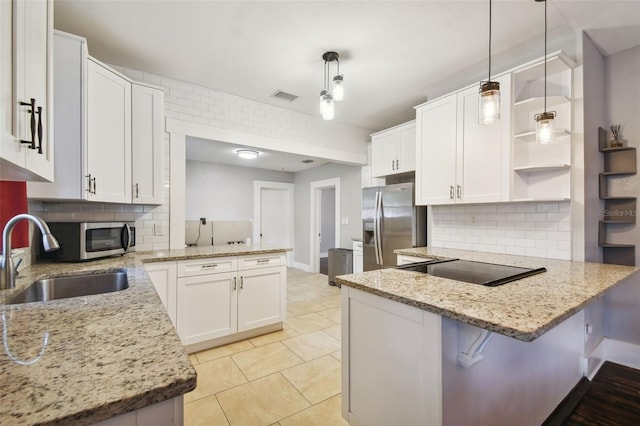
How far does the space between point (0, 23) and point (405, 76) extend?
290 centimetres

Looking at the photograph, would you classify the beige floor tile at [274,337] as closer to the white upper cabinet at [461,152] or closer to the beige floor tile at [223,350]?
the beige floor tile at [223,350]

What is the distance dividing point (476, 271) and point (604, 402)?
51.4 inches

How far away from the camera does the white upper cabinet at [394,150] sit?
3.58m

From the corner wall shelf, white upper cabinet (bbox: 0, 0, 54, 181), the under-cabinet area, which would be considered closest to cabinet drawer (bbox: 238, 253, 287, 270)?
the under-cabinet area

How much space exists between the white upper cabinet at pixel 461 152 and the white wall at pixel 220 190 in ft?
14.2

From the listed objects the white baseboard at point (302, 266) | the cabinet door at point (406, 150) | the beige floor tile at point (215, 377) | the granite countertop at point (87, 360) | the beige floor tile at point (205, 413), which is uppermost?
the cabinet door at point (406, 150)

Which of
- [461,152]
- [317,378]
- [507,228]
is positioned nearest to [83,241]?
[317,378]

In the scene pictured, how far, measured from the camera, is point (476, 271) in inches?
73.2

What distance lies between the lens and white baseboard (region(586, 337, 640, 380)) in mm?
2364

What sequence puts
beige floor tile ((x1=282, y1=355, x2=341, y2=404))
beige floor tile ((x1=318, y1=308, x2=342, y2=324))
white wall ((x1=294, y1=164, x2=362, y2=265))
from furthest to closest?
white wall ((x1=294, y1=164, x2=362, y2=265)) → beige floor tile ((x1=318, y1=308, x2=342, y2=324)) → beige floor tile ((x1=282, y1=355, x2=341, y2=404))

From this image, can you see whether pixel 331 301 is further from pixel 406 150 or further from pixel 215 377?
pixel 406 150

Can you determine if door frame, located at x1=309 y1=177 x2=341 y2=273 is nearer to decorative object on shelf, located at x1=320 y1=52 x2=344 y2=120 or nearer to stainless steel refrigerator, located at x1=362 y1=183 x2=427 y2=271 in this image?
Answer: stainless steel refrigerator, located at x1=362 y1=183 x2=427 y2=271

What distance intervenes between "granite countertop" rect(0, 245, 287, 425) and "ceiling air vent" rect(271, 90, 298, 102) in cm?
267

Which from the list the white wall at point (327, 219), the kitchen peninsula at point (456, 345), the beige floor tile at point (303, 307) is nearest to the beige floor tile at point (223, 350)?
the beige floor tile at point (303, 307)
